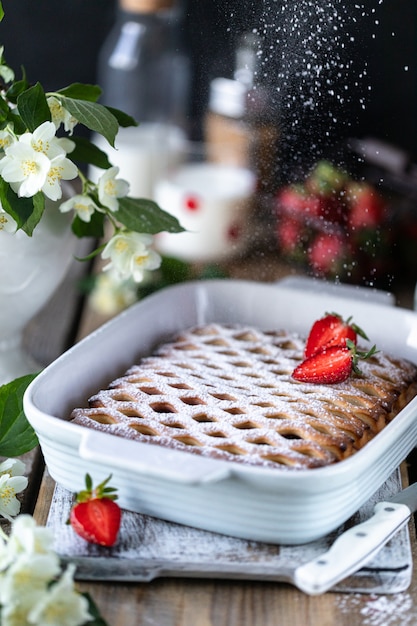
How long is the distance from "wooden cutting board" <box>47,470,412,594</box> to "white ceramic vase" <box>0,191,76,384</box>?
1.35ft

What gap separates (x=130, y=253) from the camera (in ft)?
4.11

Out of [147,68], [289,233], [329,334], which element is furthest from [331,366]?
[147,68]

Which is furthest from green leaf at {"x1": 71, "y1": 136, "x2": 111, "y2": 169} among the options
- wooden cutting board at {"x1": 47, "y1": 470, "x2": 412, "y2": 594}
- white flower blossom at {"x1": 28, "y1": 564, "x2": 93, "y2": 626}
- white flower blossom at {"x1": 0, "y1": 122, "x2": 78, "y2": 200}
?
white flower blossom at {"x1": 28, "y1": 564, "x2": 93, "y2": 626}

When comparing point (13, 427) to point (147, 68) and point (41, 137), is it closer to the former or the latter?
point (41, 137)

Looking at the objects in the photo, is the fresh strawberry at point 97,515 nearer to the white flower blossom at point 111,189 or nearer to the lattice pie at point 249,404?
the lattice pie at point 249,404

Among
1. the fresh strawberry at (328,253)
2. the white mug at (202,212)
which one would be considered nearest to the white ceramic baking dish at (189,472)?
the fresh strawberry at (328,253)

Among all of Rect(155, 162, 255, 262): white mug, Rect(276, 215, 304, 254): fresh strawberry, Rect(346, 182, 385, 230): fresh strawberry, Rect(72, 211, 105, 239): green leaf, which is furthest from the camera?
Rect(155, 162, 255, 262): white mug

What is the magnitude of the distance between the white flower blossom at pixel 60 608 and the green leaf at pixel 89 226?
560 mm

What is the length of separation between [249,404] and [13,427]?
27 cm

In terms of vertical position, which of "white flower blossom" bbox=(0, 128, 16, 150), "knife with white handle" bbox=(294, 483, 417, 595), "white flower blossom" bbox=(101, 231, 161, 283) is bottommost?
"knife with white handle" bbox=(294, 483, 417, 595)

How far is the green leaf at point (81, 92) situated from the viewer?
3.87 ft

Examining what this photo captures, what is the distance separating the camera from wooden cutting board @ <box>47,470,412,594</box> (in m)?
0.96

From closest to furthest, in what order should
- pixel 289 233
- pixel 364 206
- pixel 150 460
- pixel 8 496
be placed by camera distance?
pixel 150 460
pixel 8 496
pixel 364 206
pixel 289 233

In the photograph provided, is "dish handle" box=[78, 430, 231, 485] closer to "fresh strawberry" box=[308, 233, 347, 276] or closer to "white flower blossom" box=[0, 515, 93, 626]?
"white flower blossom" box=[0, 515, 93, 626]
